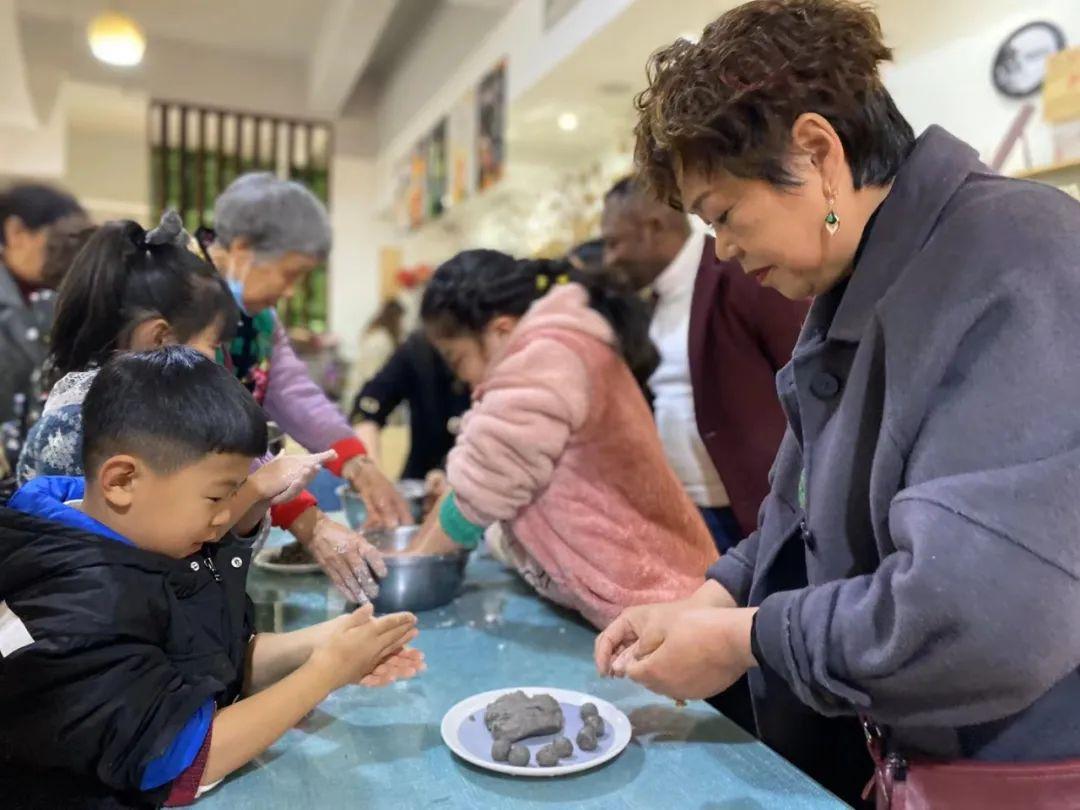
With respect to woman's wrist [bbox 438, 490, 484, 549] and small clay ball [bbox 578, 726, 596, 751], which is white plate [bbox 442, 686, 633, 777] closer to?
small clay ball [bbox 578, 726, 596, 751]

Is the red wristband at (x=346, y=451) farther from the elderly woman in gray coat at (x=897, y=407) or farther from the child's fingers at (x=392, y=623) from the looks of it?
the elderly woman in gray coat at (x=897, y=407)

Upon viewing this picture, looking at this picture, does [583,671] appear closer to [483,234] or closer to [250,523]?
[250,523]

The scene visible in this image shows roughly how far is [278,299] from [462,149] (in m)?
2.49

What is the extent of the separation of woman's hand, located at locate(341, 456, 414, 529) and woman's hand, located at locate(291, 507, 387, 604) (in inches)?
14.2

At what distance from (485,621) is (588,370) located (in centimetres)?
43

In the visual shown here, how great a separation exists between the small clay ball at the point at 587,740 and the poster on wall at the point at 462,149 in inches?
129

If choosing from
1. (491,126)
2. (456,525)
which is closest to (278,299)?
(456,525)

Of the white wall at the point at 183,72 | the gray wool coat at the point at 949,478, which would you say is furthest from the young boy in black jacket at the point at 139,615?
the white wall at the point at 183,72

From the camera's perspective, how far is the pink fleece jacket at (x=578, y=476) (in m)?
1.24

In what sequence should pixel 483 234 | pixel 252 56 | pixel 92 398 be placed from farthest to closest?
pixel 252 56
pixel 483 234
pixel 92 398

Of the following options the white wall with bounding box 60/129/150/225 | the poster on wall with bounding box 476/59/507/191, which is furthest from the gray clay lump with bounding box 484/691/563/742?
the white wall with bounding box 60/129/150/225

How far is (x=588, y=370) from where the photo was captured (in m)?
1.28

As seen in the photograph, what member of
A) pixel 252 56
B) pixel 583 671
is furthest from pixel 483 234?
pixel 583 671

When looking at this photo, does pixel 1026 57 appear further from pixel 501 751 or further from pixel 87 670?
pixel 87 670
